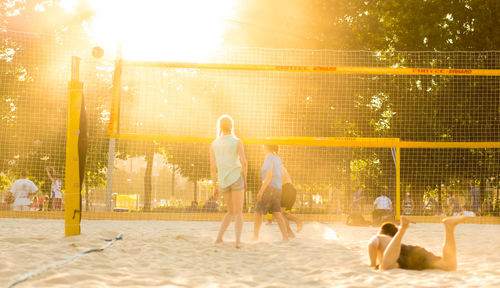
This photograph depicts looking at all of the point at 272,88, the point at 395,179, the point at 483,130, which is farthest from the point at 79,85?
the point at 483,130

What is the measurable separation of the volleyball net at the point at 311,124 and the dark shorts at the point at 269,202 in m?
3.02

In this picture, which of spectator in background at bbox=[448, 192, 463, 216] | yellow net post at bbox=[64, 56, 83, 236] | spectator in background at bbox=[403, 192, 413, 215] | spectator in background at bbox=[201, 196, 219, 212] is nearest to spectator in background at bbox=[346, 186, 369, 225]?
spectator in background at bbox=[403, 192, 413, 215]

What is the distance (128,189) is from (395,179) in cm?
616

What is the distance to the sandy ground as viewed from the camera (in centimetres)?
416

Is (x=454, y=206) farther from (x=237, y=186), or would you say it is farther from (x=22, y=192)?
(x=22, y=192)

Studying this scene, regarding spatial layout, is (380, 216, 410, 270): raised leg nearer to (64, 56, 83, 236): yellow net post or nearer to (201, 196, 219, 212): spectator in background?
(64, 56, 83, 236): yellow net post

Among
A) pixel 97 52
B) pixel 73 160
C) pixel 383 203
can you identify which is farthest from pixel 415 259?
pixel 383 203

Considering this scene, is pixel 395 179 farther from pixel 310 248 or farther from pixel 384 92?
pixel 310 248

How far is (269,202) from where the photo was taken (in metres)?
7.30

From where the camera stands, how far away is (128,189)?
42.7 ft

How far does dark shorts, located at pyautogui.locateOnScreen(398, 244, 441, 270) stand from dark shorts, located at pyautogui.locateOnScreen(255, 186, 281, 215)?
2.65m

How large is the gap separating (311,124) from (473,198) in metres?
4.42

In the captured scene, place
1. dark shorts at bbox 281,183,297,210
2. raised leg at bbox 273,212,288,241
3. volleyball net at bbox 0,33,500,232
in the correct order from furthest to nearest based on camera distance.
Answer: volleyball net at bbox 0,33,500,232
dark shorts at bbox 281,183,297,210
raised leg at bbox 273,212,288,241

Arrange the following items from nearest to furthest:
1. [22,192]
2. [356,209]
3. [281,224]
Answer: [281,224] < [356,209] < [22,192]
